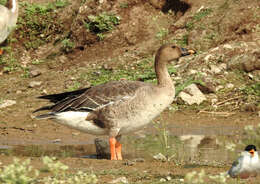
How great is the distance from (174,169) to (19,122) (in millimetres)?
5336

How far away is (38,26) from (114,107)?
31.4ft

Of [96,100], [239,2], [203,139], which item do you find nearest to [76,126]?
[96,100]

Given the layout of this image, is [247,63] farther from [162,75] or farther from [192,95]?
[162,75]

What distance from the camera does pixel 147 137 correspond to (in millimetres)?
11242

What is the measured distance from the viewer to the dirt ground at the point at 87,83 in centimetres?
809

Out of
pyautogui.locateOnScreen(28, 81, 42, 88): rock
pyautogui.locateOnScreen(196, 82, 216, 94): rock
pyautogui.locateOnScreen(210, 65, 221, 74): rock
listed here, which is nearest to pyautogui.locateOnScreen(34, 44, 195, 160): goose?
pyautogui.locateOnScreen(196, 82, 216, 94): rock

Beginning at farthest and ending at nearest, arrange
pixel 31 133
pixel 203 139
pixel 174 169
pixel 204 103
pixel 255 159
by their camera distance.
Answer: pixel 204 103
pixel 31 133
pixel 203 139
pixel 174 169
pixel 255 159

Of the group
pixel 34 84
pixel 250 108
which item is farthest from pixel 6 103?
pixel 250 108

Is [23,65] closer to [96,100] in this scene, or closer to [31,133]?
[31,133]

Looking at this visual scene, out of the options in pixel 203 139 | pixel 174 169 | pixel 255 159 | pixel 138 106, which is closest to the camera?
pixel 255 159

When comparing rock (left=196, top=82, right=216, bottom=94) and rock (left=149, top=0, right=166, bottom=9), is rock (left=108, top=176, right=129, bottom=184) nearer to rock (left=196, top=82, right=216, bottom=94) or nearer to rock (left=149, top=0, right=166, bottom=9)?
rock (left=196, top=82, right=216, bottom=94)

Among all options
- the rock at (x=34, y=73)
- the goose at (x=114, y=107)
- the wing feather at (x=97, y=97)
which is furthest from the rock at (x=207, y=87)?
the rock at (x=34, y=73)

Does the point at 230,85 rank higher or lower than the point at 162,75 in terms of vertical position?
higher

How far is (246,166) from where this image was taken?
6688 mm
